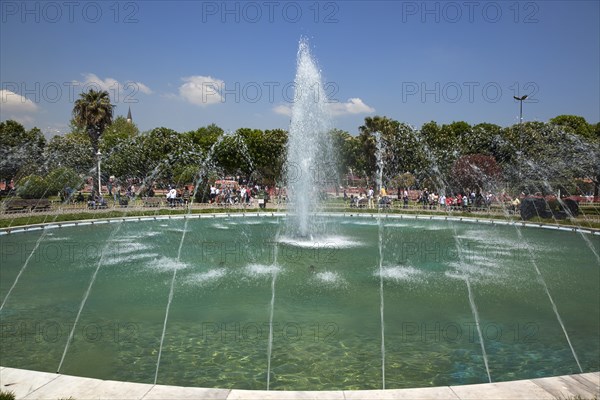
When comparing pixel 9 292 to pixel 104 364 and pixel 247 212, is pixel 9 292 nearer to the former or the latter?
pixel 104 364

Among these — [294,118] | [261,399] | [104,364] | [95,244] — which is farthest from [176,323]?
[294,118]

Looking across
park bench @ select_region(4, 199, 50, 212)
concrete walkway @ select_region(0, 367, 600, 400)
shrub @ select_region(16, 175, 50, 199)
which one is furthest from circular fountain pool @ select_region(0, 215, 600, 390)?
shrub @ select_region(16, 175, 50, 199)

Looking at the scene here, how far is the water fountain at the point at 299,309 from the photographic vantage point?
7.39 m

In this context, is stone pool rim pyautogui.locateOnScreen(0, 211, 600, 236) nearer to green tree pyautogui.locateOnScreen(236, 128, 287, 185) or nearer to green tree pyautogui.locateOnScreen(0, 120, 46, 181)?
green tree pyautogui.locateOnScreen(0, 120, 46, 181)

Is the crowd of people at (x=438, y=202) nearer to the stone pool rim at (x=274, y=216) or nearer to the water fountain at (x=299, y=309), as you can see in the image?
the stone pool rim at (x=274, y=216)

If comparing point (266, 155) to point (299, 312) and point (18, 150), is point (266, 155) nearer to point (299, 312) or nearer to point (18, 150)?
point (18, 150)

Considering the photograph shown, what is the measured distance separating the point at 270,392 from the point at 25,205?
1137 inches

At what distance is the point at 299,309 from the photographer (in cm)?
1033

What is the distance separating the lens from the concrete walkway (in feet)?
18.3

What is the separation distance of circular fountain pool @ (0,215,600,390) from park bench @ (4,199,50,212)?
34.1ft

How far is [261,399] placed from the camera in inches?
216

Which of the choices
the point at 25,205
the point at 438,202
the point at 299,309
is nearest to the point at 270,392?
the point at 299,309

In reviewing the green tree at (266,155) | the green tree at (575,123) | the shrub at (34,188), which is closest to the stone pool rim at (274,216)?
the shrub at (34,188)

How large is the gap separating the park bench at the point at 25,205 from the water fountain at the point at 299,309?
9265 mm
